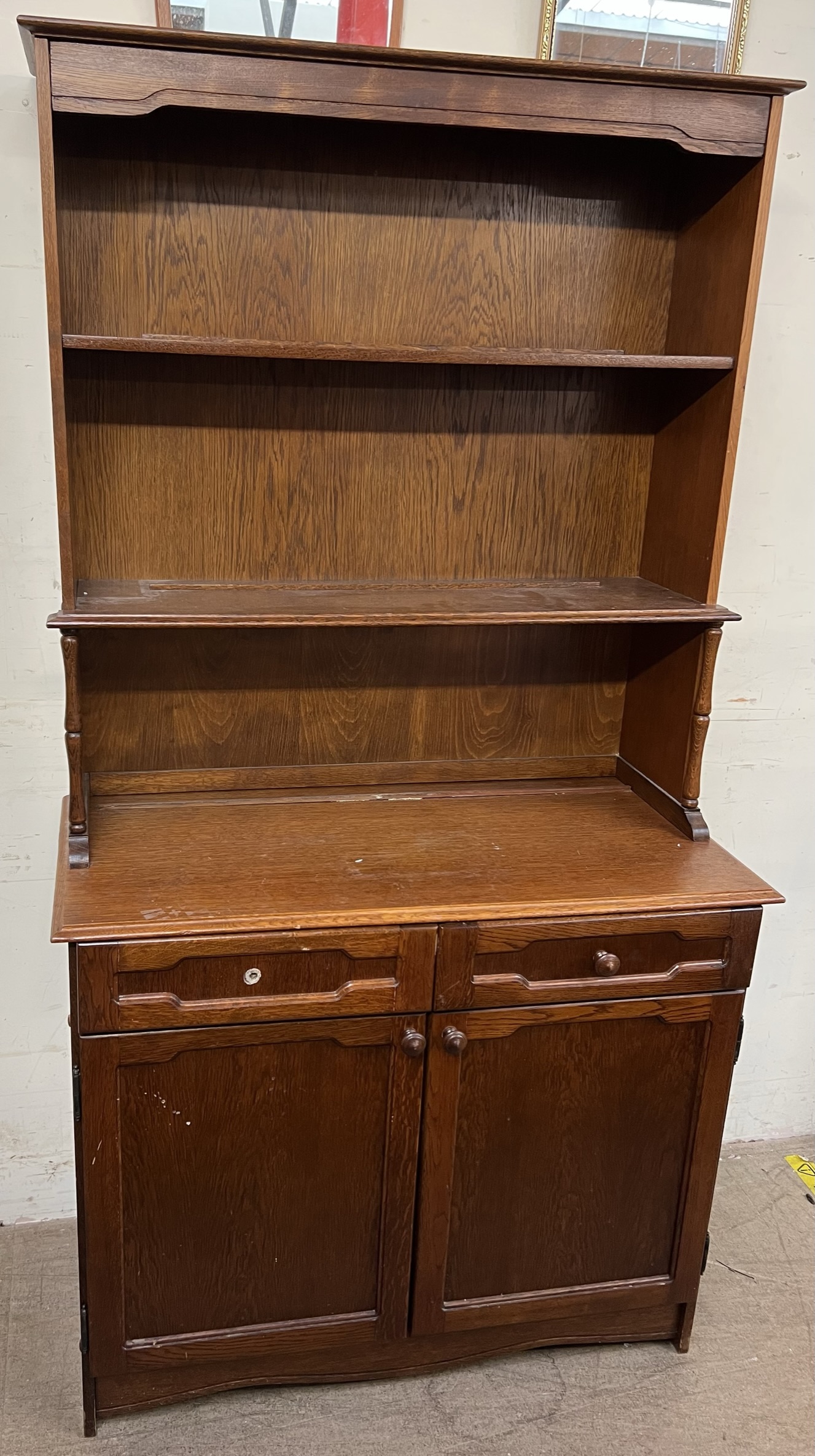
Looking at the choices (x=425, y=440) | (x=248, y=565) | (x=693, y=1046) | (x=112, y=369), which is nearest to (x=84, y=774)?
(x=248, y=565)

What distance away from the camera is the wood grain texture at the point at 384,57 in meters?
1.57

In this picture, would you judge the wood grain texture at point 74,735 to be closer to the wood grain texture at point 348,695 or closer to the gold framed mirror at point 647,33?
the wood grain texture at point 348,695

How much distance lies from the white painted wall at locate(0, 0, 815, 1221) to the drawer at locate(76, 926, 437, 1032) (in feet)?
1.88

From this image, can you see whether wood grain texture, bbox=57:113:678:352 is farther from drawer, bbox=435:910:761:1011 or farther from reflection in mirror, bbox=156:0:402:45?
drawer, bbox=435:910:761:1011

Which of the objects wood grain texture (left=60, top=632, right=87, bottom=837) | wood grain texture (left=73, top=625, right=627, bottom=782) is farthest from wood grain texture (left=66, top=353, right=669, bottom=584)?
wood grain texture (left=60, top=632, right=87, bottom=837)

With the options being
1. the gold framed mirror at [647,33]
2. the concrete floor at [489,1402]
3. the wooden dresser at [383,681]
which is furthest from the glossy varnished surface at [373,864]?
the gold framed mirror at [647,33]

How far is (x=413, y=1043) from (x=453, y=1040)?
6 centimetres

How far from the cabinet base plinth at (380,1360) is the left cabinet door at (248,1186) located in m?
0.06

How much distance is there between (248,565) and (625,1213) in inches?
51.5

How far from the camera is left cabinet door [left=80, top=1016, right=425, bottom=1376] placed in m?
1.79

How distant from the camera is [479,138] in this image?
196cm

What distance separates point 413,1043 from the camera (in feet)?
6.01

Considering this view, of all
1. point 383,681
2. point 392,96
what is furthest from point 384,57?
point 383,681

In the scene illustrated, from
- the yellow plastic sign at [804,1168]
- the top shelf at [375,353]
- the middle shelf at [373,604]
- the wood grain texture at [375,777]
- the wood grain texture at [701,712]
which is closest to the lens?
the top shelf at [375,353]
